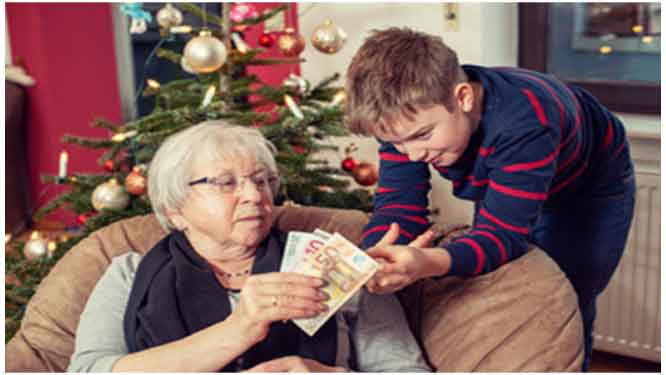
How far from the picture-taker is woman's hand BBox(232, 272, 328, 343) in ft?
5.48

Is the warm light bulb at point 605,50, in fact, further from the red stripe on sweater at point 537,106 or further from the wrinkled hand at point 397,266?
the wrinkled hand at point 397,266

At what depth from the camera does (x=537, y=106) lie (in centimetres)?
183

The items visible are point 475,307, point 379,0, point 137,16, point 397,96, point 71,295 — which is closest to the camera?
point 397,96

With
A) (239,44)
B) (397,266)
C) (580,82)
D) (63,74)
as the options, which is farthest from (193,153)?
(63,74)

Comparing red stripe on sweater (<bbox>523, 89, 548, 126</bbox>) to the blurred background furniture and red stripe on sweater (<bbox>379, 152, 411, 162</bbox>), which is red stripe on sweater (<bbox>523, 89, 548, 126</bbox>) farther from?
the blurred background furniture

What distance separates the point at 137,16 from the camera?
9.43 feet

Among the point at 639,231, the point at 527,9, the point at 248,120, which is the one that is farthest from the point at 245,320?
the point at 527,9

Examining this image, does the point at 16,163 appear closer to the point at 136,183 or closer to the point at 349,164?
the point at 136,183

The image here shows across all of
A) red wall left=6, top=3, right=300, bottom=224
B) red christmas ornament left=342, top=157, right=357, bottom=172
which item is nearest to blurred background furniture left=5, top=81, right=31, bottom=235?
red wall left=6, top=3, right=300, bottom=224

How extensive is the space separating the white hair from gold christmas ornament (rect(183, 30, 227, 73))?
2.20ft

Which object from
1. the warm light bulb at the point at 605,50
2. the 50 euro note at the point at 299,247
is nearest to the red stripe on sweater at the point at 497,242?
the 50 euro note at the point at 299,247

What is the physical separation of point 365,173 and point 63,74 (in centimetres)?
246

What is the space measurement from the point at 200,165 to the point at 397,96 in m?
0.52

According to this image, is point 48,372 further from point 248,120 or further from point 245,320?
point 248,120
